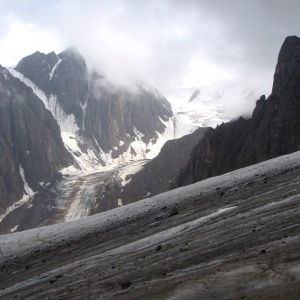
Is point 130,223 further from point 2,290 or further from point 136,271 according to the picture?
point 136,271

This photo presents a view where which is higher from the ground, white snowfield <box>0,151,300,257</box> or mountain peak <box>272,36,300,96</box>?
mountain peak <box>272,36,300,96</box>

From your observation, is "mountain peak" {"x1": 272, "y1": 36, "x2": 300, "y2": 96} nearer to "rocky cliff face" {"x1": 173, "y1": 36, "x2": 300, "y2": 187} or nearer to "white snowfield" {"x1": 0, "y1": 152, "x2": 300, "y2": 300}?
"rocky cliff face" {"x1": 173, "y1": 36, "x2": 300, "y2": 187}

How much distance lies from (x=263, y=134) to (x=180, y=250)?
296ft

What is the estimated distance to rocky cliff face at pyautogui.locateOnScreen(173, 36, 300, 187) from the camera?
92875 millimetres

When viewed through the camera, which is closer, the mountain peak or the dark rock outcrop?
the mountain peak

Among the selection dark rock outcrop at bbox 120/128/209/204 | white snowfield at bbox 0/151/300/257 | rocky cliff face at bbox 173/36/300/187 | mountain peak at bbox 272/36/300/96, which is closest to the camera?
white snowfield at bbox 0/151/300/257

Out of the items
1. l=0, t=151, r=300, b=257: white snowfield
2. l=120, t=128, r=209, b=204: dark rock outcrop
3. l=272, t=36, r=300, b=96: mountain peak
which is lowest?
l=120, t=128, r=209, b=204: dark rock outcrop

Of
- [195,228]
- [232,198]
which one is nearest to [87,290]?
[195,228]

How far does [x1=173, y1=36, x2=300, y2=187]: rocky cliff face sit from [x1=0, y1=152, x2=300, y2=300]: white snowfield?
72927 millimetres

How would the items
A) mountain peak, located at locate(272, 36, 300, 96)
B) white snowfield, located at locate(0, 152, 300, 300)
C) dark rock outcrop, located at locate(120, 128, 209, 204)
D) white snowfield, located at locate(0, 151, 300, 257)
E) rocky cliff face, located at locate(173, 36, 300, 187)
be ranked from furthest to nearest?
dark rock outcrop, located at locate(120, 128, 209, 204) → mountain peak, located at locate(272, 36, 300, 96) → rocky cliff face, located at locate(173, 36, 300, 187) → white snowfield, located at locate(0, 151, 300, 257) → white snowfield, located at locate(0, 152, 300, 300)

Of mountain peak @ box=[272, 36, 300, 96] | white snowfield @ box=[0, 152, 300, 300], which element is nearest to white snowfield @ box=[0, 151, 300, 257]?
white snowfield @ box=[0, 152, 300, 300]

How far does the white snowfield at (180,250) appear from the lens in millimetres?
8305

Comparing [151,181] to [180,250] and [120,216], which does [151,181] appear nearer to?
[120,216]

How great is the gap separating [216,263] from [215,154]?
113927 millimetres
